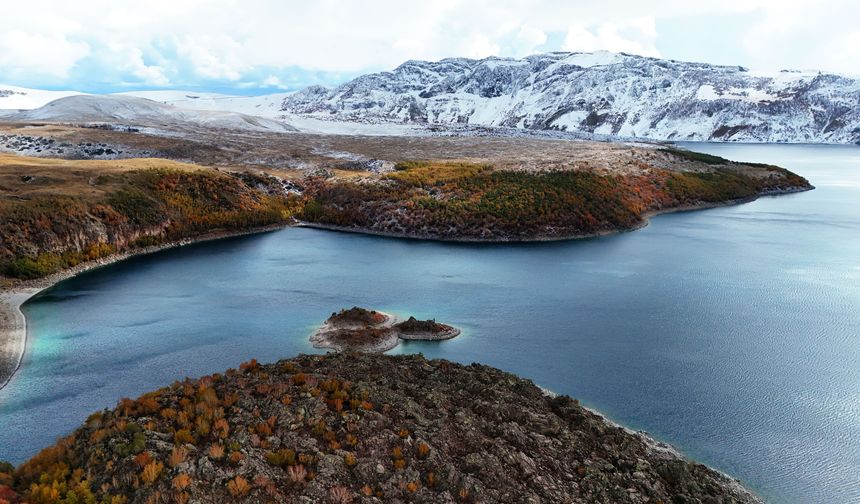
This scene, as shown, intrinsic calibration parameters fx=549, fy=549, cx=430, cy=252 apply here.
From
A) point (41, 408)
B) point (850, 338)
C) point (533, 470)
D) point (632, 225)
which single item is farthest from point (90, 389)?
point (632, 225)

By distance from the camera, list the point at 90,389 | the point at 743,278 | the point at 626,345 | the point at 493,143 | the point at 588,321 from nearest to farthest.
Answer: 1. the point at 90,389
2. the point at 626,345
3. the point at 588,321
4. the point at 743,278
5. the point at 493,143

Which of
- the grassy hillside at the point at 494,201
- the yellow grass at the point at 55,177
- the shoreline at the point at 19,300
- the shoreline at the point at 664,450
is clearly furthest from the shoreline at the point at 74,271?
the shoreline at the point at 664,450

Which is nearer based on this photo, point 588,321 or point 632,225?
point 588,321

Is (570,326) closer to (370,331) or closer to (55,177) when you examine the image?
(370,331)

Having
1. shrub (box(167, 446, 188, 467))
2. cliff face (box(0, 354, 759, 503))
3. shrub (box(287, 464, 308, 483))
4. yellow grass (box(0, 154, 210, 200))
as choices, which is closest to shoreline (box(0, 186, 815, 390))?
yellow grass (box(0, 154, 210, 200))

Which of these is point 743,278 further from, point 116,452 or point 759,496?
point 116,452

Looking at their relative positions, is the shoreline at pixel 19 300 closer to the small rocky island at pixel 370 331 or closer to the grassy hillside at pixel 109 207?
the grassy hillside at pixel 109 207

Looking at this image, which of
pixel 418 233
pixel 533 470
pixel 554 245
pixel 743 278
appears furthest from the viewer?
pixel 418 233
